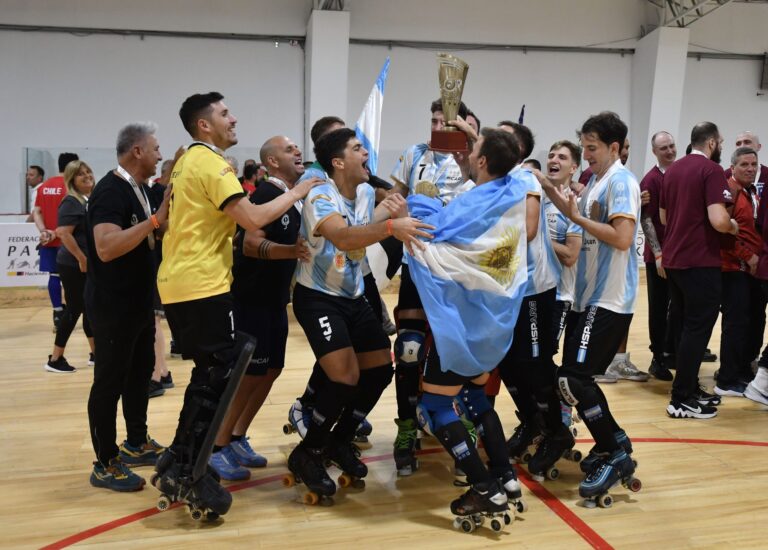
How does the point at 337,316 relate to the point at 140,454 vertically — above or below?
above

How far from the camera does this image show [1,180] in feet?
43.5

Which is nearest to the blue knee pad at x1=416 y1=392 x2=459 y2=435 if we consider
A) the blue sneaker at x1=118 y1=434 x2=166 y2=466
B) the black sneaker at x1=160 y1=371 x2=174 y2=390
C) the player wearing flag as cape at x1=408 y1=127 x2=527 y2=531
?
the player wearing flag as cape at x1=408 y1=127 x2=527 y2=531

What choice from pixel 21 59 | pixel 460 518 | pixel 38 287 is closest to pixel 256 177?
pixel 38 287

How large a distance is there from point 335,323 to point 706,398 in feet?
10.8

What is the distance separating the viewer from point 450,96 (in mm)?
3805

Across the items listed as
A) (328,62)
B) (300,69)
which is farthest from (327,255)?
(300,69)

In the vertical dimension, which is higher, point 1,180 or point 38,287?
point 1,180

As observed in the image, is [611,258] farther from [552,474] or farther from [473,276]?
[552,474]

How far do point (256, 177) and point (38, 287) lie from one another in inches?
169

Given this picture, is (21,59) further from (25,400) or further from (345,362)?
(345,362)

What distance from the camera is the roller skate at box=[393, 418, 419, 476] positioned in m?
4.20

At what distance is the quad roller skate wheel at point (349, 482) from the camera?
401 cm

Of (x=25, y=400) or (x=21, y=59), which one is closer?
(x=25, y=400)

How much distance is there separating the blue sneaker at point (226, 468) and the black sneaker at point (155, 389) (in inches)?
74.9
